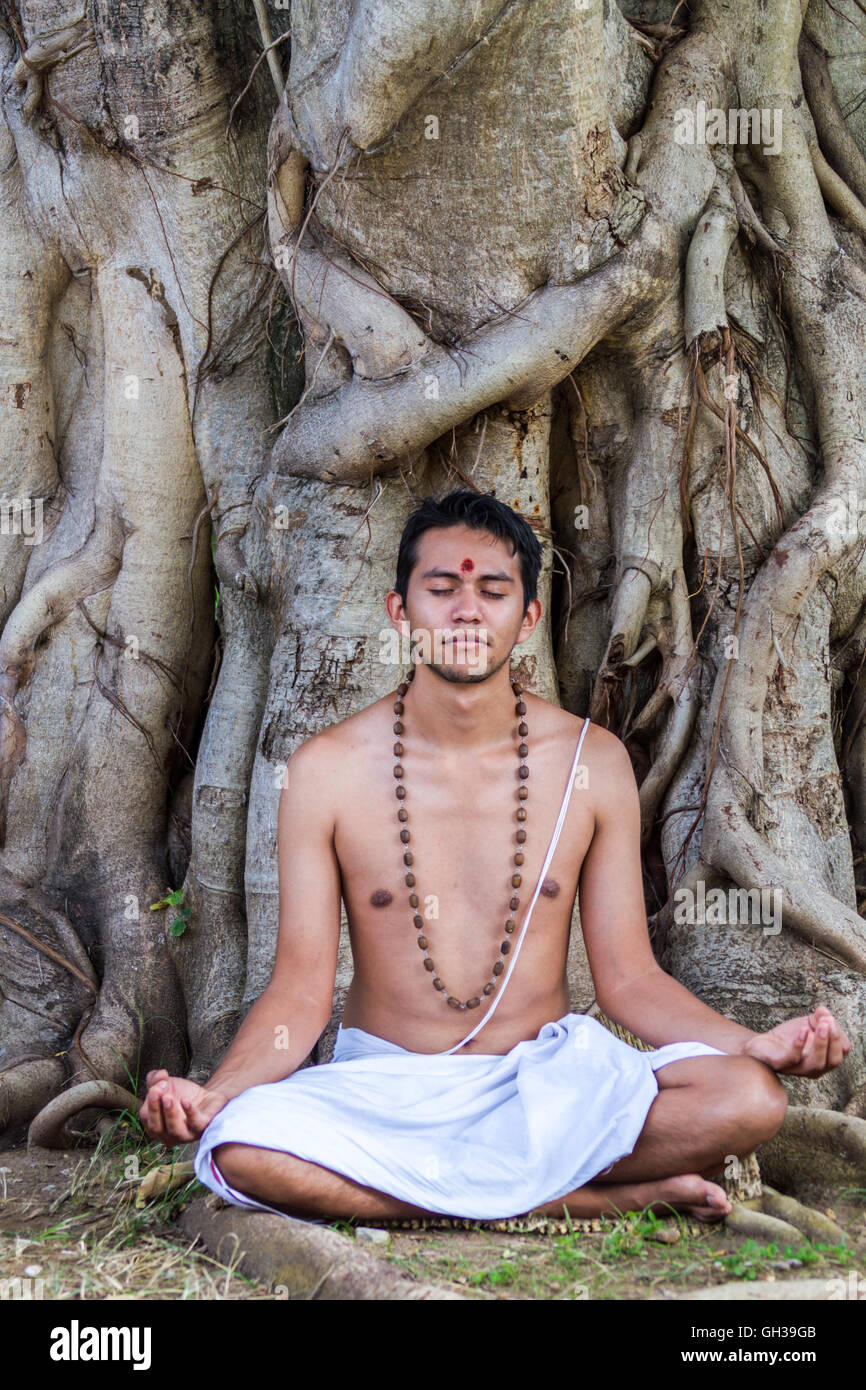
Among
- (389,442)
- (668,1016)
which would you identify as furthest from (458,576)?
(668,1016)

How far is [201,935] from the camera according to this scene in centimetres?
453

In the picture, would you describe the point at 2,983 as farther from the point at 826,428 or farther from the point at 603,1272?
the point at 826,428

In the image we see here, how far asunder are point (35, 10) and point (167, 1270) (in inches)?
159

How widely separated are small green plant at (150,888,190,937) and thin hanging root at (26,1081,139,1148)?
0.65 meters

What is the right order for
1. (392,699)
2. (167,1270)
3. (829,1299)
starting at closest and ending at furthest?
(829,1299) < (167,1270) < (392,699)

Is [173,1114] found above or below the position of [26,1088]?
above

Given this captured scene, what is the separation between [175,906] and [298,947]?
5.19 ft

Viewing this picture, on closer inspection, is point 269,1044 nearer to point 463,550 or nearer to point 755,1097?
point 755,1097

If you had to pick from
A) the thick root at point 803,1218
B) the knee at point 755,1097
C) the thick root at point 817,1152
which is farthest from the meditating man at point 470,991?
the thick root at point 817,1152

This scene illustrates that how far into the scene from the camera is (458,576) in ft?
10.7

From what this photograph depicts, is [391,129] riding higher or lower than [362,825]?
higher

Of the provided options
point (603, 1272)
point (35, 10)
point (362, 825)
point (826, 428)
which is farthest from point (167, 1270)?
point (35, 10)

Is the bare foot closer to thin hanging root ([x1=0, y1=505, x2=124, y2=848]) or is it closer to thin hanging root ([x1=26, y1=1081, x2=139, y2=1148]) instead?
thin hanging root ([x1=26, y1=1081, x2=139, y2=1148])

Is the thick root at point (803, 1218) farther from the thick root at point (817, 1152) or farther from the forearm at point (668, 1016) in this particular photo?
the forearm at point (668, 1016)
